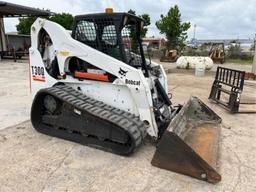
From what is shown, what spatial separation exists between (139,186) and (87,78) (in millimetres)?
1963

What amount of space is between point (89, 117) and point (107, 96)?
1.70 feet

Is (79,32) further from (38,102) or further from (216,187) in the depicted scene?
(216,187)

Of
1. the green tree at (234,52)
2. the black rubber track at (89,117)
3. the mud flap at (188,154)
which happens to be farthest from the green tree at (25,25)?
the mud flap at (188,154)

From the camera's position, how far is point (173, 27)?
83.5 ft

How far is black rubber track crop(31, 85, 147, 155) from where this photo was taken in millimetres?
3367

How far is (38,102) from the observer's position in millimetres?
4180

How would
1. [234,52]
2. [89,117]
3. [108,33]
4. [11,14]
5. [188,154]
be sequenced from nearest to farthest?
[188,154] < [89,117] < [108,33] < [11,14] < [234,52]

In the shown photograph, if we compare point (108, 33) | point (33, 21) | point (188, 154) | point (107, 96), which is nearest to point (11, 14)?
point (33, 21)

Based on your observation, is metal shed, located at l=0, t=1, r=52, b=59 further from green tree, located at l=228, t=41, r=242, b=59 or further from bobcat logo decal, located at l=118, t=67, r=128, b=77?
green tree, located at l=228, t=41, r=242, b=59

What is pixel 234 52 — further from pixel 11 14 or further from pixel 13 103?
pixel 13 103

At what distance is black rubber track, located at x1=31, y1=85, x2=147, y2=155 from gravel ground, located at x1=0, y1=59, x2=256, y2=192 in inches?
4.7

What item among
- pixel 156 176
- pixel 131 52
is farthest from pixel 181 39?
pixel 156 176

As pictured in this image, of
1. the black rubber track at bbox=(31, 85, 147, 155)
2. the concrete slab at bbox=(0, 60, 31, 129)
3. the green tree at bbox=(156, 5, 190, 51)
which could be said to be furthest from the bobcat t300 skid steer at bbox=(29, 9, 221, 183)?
the green tree at bbox=(156, 5, 190, 51)

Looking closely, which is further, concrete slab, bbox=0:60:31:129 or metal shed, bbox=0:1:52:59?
metal shed, bbox=0:1:52:59
